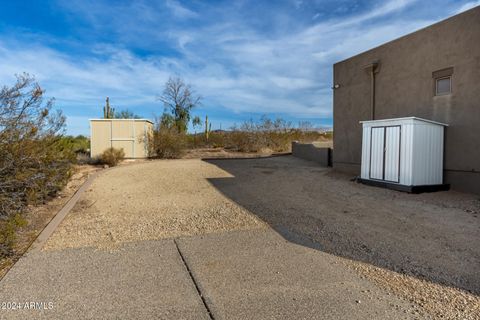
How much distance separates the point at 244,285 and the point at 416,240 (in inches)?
122

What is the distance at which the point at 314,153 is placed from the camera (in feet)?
58.4

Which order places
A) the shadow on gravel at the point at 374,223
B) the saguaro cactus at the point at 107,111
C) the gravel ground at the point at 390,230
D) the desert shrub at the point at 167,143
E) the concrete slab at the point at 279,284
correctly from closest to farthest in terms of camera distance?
the concrete slab at the point at 279,284
the gravel ground at the point at 390,230
the shadow on gravel at the point at 374,223
the desert shrub at the point at 167,143
the saguaro cactus at the point at 107,111

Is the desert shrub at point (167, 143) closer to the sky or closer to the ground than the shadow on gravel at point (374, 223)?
closer to the sky

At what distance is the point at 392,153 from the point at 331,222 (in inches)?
175

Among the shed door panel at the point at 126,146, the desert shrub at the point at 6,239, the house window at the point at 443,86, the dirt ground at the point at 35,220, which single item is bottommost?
the dirt ground at the point at 35,220

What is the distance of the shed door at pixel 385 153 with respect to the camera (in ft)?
31.7

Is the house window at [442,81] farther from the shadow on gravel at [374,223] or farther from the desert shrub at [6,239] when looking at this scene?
the desert shrub at [6,239]

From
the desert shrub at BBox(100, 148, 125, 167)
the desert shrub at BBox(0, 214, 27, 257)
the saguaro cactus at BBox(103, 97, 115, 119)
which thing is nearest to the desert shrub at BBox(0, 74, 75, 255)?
the desert shrub at BBox(0, 214, 27, 257)

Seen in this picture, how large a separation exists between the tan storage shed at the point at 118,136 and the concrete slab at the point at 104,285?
44.9 feet

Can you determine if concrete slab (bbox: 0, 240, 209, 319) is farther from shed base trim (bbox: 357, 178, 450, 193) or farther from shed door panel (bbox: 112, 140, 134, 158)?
shed door panel (bbox: 112, 140, 134, 158)

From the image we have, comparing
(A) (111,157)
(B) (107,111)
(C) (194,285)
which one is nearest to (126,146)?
(A) (111,157)

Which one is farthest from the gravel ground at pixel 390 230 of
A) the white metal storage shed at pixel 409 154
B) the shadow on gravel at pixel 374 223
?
the white metal storage shed at pixel 409 154

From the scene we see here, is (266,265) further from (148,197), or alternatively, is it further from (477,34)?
(477,34)

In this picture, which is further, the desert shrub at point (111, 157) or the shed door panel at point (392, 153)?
the desert shrub at point (111, 157)
